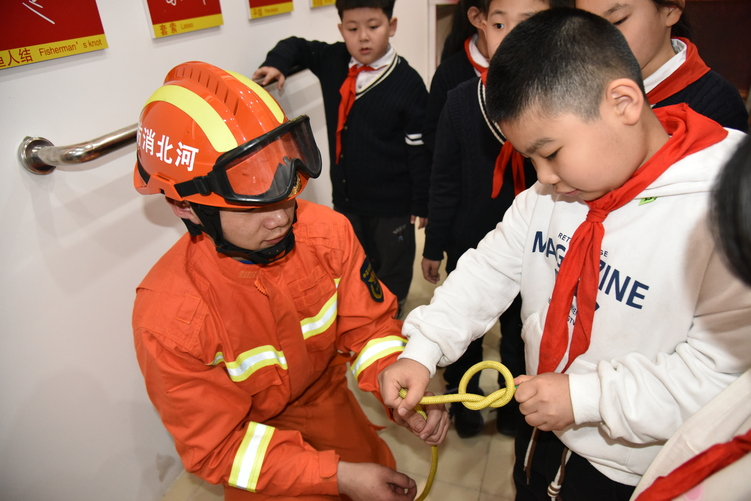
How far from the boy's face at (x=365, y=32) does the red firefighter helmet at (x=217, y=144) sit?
1110mm

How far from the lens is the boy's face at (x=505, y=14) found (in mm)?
1402

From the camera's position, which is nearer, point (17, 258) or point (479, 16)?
point (17, 258)

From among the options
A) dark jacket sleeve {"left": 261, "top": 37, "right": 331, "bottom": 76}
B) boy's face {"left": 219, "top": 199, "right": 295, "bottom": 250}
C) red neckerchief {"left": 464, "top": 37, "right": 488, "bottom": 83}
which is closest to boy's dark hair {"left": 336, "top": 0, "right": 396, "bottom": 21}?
dark jacket sleeve {"left": 261, "top": 37, "right": 331, "bottom": 76}

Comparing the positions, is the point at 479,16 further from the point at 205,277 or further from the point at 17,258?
the point at 17,258

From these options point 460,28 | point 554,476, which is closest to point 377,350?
point 554,476

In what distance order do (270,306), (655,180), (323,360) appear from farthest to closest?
(323,360), (270,306), (655,180)

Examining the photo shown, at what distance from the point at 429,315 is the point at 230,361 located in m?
0.50

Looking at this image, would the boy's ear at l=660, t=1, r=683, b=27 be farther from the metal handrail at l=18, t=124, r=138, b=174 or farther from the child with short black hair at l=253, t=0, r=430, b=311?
the metal handrail at l=18, t=124, r=138, b=174

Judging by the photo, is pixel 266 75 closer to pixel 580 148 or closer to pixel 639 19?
pixel 639 19

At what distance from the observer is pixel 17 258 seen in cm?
120

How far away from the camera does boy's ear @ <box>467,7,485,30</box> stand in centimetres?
166

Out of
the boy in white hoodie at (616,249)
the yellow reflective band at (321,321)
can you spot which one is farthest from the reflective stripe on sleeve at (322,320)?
the boy in white hoodie at (616,249)

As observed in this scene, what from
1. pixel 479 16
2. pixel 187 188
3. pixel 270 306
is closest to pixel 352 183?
pixel 479 16

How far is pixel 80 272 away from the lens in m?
1.36
